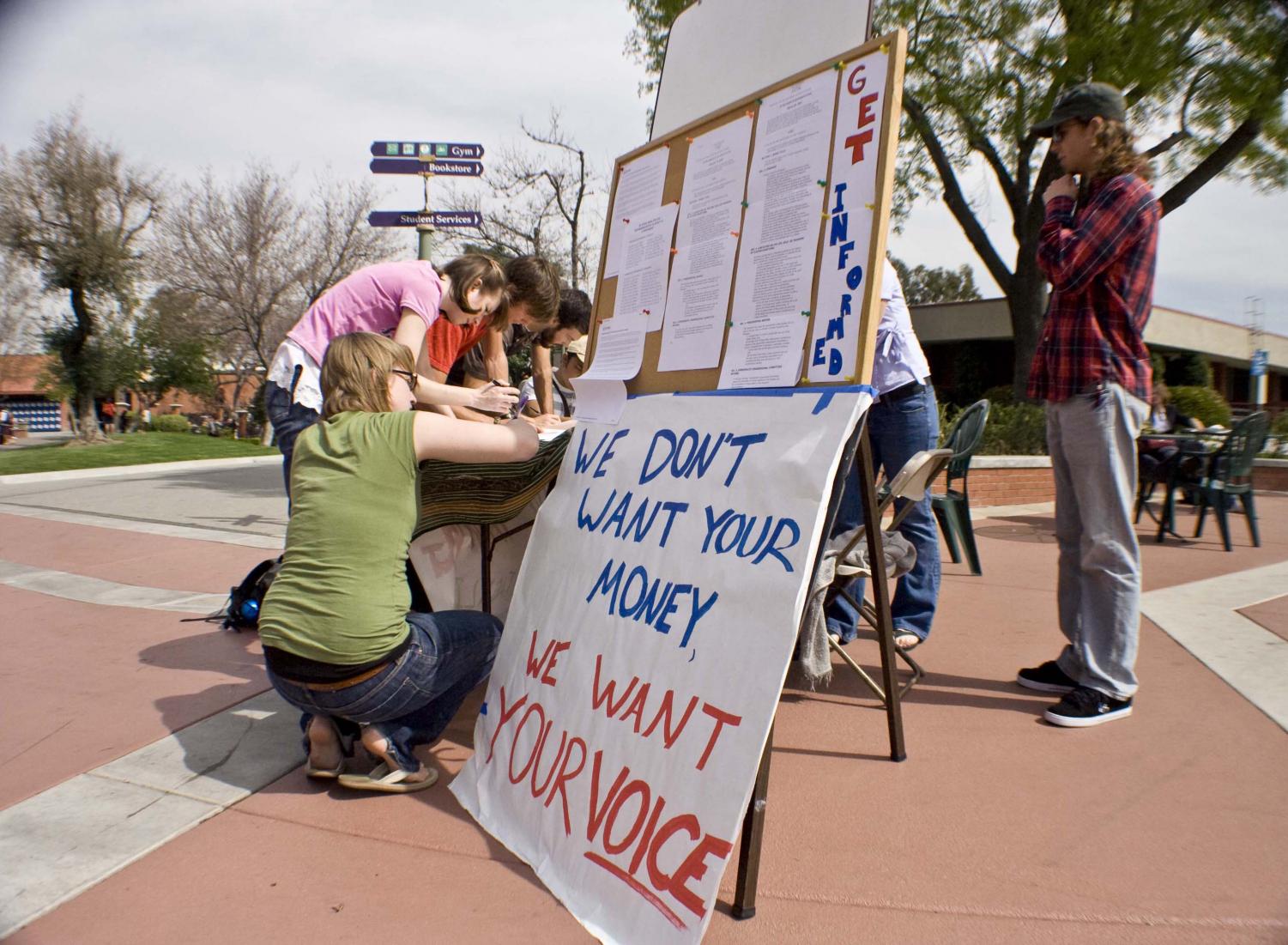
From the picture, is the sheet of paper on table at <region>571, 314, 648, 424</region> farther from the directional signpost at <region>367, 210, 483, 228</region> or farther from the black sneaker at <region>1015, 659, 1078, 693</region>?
the directional signpost at <region>367, 210, 483, 228</region>

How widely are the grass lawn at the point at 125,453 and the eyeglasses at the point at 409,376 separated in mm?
12649

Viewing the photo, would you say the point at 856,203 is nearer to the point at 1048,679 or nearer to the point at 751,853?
the point at 751,853

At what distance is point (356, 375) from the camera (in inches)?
112

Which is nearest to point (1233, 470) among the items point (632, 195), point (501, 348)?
point (501, 348)

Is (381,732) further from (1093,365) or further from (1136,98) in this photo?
(1136,98)

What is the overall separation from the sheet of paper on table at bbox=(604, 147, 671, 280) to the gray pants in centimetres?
166

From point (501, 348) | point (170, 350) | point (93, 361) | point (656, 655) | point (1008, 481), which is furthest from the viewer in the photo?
point (170, 350)

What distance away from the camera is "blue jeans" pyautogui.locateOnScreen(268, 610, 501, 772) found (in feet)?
8.80

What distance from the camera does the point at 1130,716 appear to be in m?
3.33

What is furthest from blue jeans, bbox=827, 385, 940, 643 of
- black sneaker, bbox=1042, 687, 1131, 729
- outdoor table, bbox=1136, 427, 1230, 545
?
outdoor table, bbox=1136, 427, 1230, 545

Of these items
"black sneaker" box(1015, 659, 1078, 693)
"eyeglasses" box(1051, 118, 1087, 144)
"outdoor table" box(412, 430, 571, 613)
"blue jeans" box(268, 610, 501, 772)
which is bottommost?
"black sneaker" box(1015, 659, 1078, 693)

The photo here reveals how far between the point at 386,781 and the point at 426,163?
585 cm

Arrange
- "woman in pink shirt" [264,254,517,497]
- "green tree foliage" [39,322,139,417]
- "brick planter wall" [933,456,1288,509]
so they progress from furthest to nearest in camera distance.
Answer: "green tree foliage" [39,322,139,417], "brick planter wall" [933,456,1288,509], "woman in pink shirt" [264,254,517,497]

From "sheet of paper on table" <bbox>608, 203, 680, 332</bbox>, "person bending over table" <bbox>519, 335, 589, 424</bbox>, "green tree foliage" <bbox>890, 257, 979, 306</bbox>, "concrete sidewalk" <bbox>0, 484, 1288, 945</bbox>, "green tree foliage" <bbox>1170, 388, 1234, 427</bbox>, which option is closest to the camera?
"concrete sidewalk" <bbox>0, 484, 1288, 945</bbox>
